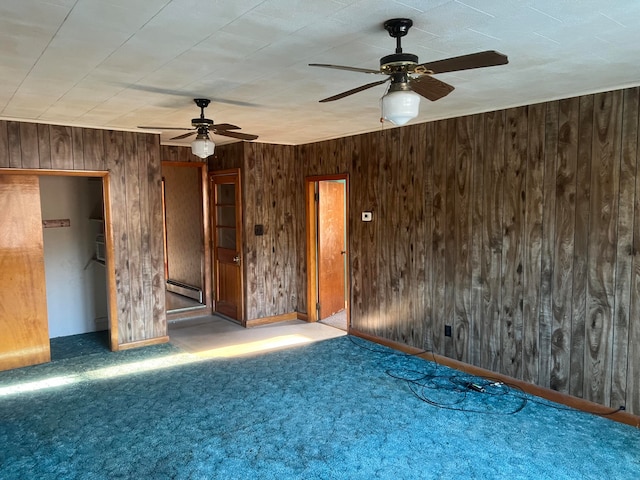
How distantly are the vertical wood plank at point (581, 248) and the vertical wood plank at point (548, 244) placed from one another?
0.18 metres

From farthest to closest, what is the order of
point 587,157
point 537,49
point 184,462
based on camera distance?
point 587,157 → point 184,462 → point 537,49

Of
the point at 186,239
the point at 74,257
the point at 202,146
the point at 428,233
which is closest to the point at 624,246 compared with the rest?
the point at 428,233

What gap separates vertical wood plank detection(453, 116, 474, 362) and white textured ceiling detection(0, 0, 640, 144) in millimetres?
392

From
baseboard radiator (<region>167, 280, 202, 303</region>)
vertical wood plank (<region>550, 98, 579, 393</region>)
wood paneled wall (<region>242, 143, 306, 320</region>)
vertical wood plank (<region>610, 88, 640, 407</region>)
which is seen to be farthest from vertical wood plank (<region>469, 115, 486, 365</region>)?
baseboard radiator (<region>167, 280, 202, 303</region>)

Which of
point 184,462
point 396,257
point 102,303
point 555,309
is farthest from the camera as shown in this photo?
point 102,303

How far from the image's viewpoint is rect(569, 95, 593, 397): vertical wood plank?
11.2 feet

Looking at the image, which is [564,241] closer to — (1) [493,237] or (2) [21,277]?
(1) [493,237]

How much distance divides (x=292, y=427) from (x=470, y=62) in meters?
2.69

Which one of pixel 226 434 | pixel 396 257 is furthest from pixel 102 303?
pixel 396 257

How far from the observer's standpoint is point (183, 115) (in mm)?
4145

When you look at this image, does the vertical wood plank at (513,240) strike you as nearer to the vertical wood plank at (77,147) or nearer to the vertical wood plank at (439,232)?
the vertical wood plank at (439,232)

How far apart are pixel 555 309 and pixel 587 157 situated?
49.1 inches

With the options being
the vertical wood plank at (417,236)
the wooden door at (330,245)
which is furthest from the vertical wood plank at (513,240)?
the wooden door at (330,245)

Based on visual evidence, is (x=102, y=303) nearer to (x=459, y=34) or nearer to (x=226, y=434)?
(x=226, y=434)
